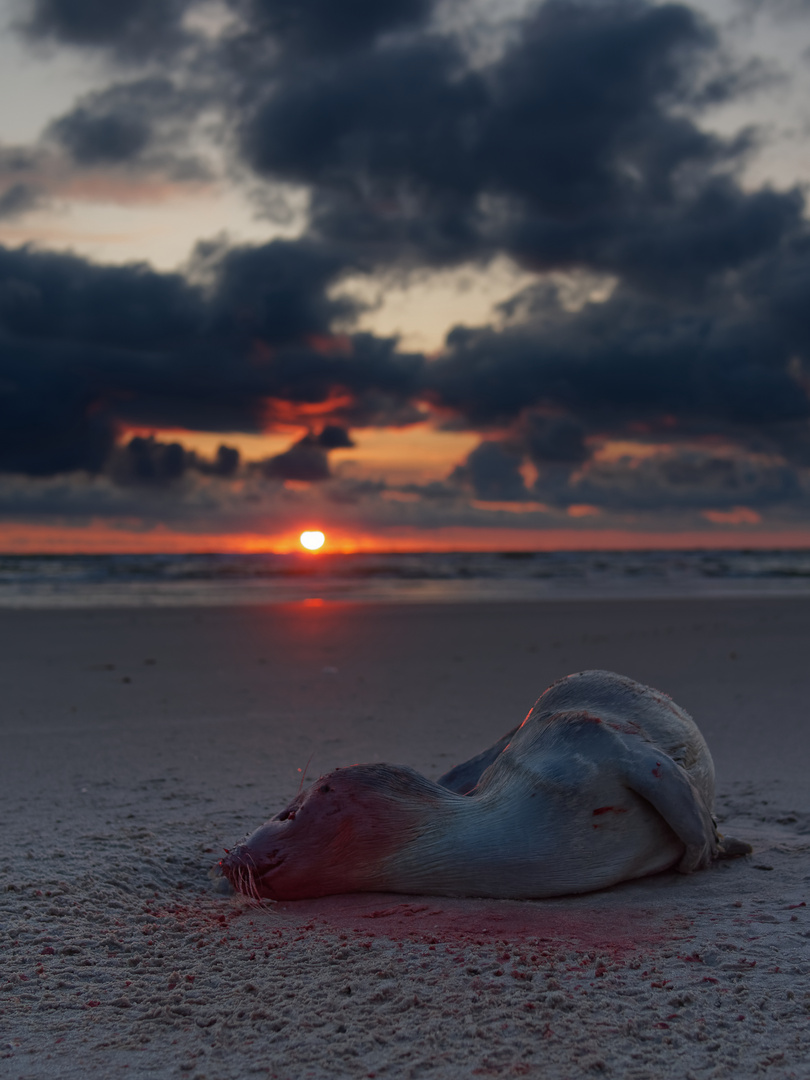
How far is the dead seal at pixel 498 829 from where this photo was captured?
3.45 meters

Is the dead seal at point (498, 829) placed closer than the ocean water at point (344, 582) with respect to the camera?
Yes

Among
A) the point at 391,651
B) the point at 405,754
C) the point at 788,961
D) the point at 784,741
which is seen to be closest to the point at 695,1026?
the point at 788,961

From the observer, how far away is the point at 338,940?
3.15 m

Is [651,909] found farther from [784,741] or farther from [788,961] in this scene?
[784,741]

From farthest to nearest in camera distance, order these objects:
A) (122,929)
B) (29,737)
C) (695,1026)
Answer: (29,737) → (122,929) → (695,1026)

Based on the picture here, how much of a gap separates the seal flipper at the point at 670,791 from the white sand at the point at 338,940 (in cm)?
24

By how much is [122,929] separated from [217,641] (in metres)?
10.2

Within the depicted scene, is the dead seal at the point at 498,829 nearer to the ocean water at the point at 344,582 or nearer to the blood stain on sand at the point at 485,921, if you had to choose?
the blood stain on sand at the point at 485,921

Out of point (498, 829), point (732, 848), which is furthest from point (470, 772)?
point (732, 848)

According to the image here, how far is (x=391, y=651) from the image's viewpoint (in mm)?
12141

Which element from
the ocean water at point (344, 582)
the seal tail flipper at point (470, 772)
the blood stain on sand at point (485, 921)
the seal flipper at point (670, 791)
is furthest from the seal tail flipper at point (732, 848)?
the ocean water at point (344, 582)

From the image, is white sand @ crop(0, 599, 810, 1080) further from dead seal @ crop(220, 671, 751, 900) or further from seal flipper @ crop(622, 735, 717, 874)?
seal flipper @ crop(622, 735, 717, 874)

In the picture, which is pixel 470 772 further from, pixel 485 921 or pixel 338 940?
pixel 338 940

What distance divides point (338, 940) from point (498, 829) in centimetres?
75
